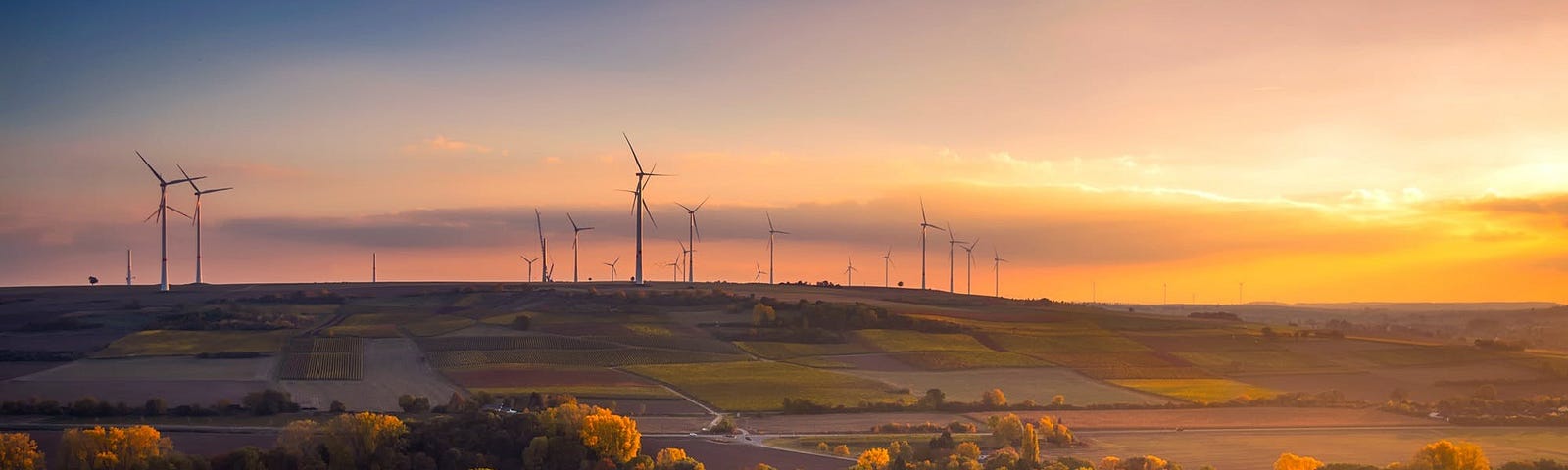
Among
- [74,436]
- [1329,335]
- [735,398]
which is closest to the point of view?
[74,436]

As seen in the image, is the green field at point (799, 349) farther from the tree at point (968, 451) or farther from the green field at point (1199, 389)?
the tree at point (968, 451)

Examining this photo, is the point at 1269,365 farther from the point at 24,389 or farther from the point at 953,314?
the point at 24,389

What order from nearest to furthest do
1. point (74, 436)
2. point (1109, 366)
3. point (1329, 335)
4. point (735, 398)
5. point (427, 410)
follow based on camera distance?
point (74, 436) → point (427, 410) → point (735, 398) → point (1109, 366) → point (1329, 335)

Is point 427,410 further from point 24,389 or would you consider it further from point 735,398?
point 24,389

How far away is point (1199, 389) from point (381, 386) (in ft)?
249

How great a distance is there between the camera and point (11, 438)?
75.6 m

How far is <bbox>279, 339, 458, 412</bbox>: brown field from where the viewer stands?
106 m

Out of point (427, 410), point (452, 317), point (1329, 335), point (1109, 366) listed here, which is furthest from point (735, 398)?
point (1329, 335)

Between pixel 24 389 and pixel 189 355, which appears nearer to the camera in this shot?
pixel 24 389

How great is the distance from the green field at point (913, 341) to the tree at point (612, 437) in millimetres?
72771

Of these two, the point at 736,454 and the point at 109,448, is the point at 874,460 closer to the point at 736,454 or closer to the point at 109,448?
the point at 736,454

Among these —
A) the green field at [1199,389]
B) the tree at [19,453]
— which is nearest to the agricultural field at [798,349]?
the green field at [1199,389]

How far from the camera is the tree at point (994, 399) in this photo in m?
114

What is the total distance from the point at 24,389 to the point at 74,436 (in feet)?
126
